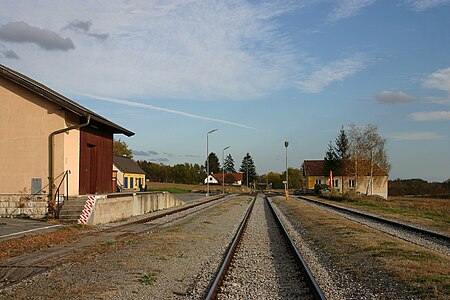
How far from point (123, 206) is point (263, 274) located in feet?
52.8

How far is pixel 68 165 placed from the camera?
74.3ft

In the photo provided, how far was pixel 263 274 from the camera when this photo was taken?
10273mm

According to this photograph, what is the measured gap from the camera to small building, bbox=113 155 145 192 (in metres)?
61.7

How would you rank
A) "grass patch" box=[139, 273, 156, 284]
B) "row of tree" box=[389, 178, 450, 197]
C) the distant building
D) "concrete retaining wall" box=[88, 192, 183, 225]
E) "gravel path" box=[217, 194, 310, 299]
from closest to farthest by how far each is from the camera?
"gravel path" box=[217, 194, 310, 299] < "grass patch" box=[139, 273, 156, 284] < "concrete retaining wall" box=[88, 192, 183, 225] < "row of tree" box=[389, 178, 450, 197] < the distant building

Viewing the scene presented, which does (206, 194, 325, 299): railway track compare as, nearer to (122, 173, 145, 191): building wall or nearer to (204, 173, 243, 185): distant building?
(122, 173, 145, 191): building wall

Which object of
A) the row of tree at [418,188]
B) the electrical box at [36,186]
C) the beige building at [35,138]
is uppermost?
the beige building at [35,138]

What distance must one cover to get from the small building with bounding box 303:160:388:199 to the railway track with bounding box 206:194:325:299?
42.1 metres

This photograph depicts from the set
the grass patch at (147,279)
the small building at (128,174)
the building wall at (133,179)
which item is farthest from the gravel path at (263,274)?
the building wall at (133,179)

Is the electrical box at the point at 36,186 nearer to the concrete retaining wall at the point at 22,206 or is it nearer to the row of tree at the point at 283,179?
the concrete retaining wall at the point at 22,206

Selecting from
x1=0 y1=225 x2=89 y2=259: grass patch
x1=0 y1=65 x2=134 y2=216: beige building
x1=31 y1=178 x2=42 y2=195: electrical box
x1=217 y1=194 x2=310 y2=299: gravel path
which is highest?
x1=0 y1=65 x2=134 y2=216: beige building

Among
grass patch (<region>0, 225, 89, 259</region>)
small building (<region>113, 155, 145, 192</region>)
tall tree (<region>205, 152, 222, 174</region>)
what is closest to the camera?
grass patch (<region>0, 225, 89, 259</region>)

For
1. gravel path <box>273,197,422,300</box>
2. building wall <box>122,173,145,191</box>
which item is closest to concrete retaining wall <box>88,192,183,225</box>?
gravel path <box>273,197,422,300</box>

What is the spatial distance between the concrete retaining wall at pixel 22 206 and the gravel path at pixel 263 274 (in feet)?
35.4

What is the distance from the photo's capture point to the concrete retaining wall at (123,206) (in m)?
21.5
